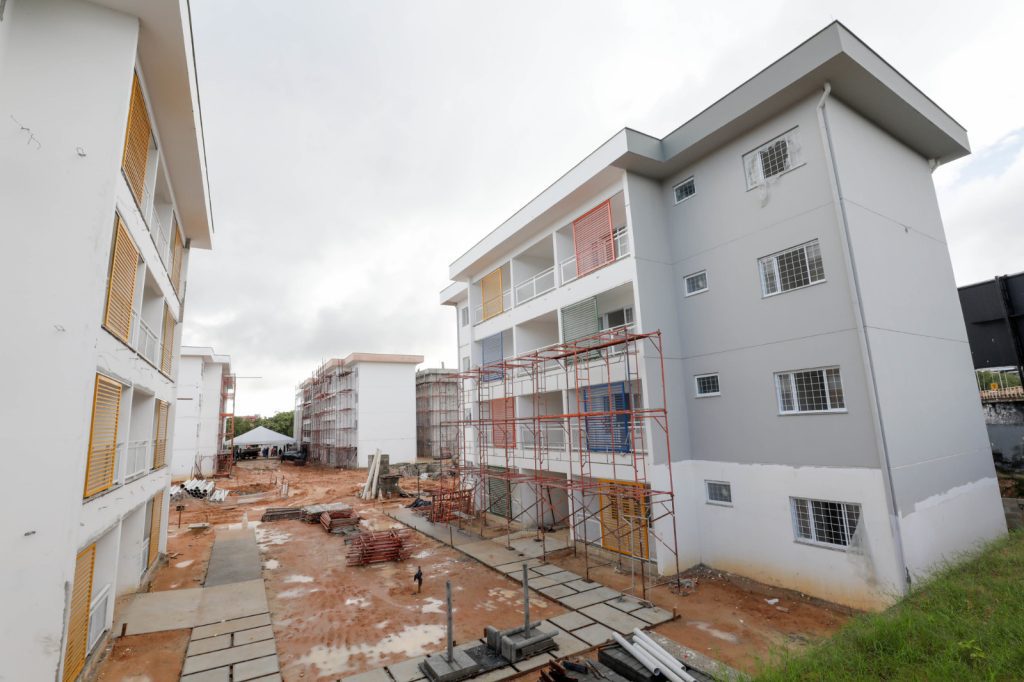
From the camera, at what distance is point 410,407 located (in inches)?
1615

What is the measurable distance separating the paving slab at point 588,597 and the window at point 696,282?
783 centimetres

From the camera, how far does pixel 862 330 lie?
981cm

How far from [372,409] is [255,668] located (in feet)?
104

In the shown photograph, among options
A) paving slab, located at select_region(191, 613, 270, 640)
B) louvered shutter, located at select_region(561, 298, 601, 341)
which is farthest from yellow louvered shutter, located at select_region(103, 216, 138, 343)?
louvered shutter, located at select_region(561, 298, 601, 341)

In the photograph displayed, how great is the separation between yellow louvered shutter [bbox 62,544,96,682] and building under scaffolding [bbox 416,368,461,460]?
34.9 metres

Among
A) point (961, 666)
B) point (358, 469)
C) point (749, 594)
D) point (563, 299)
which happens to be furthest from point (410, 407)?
point (961, 666)

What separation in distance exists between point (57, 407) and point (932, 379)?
16384 millimetres

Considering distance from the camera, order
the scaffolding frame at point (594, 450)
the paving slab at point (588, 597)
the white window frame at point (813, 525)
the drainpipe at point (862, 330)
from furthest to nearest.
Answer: the scaffolding frame at point (594, 450) < the paving slab at point (588, 597) < the white window frame at point (813, 525) < the drainpipe at point (862, 330)

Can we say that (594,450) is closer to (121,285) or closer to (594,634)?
(594,634)

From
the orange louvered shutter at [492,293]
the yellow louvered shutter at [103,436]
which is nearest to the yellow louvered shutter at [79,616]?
the yellow louvered shutter at [103,436]

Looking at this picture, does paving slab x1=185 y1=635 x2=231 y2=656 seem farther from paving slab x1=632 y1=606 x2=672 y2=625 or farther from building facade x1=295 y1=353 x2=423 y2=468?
building facade x1=295 y1=353 x2=423 y2=468

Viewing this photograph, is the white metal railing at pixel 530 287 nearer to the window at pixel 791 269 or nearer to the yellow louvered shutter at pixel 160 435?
the window at pixel 791 269

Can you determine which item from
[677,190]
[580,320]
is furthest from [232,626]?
[677,190]

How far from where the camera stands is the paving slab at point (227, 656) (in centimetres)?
822
